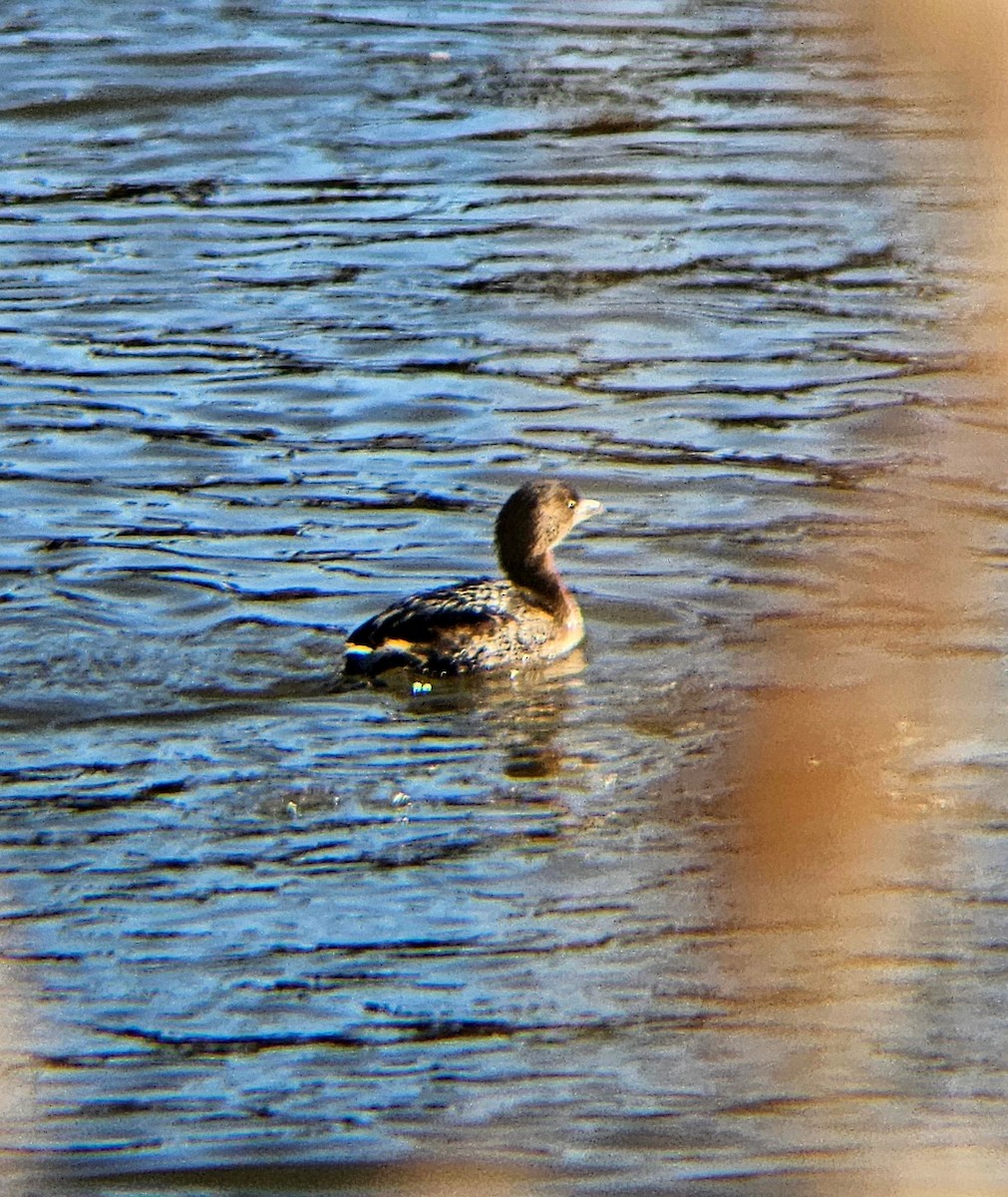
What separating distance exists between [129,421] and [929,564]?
970 cm

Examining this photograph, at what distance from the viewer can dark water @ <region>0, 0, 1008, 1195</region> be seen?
16.6ft

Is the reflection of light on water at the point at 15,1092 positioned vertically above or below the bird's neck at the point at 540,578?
above

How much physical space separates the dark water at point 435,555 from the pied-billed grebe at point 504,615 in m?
0.15

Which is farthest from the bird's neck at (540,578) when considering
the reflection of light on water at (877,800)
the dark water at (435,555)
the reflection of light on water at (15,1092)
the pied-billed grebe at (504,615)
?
the reflection of light on water at (15,1092)

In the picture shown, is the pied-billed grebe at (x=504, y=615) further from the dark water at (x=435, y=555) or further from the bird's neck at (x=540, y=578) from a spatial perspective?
the dark water at (x=435, y=555)

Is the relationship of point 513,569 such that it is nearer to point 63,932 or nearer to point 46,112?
point 63,932

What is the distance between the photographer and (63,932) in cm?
595

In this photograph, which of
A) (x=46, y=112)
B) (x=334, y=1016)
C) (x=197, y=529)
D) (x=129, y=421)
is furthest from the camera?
(x=46, y=112)

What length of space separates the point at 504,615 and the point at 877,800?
569 centimetres

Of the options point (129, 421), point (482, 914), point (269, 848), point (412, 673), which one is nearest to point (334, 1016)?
point (482, 914)

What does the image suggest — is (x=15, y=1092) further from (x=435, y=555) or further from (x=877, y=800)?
(x=435, y=555)

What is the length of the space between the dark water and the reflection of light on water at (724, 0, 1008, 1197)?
1.6 inches

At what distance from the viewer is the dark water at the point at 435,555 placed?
16.6ft

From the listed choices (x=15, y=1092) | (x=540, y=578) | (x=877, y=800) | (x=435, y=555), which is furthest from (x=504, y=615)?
(x=877, y=800)
